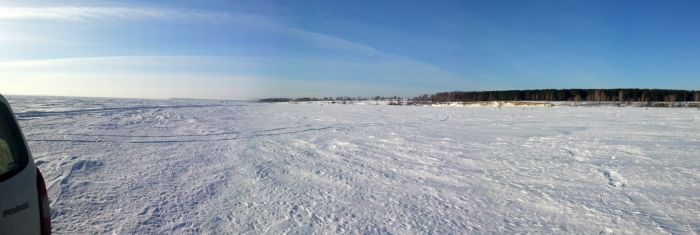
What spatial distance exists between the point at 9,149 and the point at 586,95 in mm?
132709

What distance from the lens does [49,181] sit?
234 inches

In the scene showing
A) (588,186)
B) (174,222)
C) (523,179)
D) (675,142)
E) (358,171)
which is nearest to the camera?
(174,222)

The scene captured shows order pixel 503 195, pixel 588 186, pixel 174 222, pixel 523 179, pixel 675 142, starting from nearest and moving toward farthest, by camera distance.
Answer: pixel 174 222 → pixel 503 195 → pixel 588 186 → pixel 523 179 → pixel 675 142

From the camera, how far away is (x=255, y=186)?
240 inches

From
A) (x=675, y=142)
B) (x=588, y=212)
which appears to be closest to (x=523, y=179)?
(x=588, y=212)

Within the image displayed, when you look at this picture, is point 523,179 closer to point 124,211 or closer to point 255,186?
point 255,186

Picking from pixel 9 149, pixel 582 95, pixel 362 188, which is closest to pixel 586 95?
pixel 582 95

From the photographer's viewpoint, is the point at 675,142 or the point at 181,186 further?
the point at 675,142

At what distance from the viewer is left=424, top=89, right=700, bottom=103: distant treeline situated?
3834 inches

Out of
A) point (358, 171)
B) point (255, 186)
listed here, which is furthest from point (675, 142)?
point (255, 186)

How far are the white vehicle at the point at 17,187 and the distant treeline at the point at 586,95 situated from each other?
98757mm

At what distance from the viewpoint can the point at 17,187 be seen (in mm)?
2596

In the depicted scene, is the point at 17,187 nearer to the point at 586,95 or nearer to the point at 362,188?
the point at 362,188

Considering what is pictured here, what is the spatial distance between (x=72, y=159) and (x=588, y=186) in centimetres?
942
